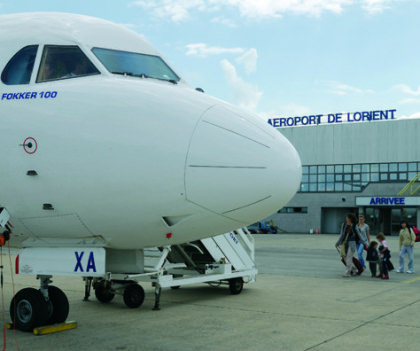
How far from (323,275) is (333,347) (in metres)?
9.30

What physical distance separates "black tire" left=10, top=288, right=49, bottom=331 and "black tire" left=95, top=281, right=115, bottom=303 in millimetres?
3015

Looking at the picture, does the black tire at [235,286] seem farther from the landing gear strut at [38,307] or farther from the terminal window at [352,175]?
the terminal window at [352,175]

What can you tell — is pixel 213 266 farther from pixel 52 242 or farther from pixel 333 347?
pixel 52 242

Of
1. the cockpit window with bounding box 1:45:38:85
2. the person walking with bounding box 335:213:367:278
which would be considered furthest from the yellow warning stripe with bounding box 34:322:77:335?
the person walking with bounding box 335:213:367:278

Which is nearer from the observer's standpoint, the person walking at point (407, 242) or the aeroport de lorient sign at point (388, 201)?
the person walking at point (407, 242)

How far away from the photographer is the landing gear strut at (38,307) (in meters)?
7.71

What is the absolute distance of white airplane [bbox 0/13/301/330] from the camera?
5781 mm

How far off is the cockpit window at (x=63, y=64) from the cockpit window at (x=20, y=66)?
0.15 m

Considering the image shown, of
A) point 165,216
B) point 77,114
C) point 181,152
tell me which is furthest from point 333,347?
point 77,114

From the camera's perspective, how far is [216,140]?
18.9 feet

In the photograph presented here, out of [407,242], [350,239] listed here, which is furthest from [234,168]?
[407,242]

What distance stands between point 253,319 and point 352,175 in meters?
49.1

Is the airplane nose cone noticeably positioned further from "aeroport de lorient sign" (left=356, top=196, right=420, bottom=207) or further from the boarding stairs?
"aeroport de lorient sign" (left=356, top=196, right=420, bottom=207)

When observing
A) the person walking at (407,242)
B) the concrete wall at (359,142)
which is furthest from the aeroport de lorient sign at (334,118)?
the person walking at (407,242)
